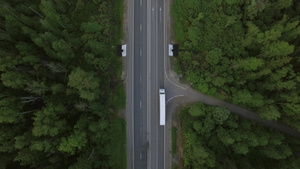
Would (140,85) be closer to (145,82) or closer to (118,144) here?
(145,82)

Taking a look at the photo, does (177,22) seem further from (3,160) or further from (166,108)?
(3,160)

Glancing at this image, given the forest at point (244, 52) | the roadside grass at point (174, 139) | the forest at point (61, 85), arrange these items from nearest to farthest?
the forest at point (61, 85) → the forest at point (244, 52) → the roadside grass at point (174, 139)

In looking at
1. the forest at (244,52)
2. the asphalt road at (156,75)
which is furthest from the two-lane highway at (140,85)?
the forest at (244,52)

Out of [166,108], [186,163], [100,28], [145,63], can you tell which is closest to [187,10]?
[145,63]

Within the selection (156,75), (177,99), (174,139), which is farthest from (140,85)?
(174,139)

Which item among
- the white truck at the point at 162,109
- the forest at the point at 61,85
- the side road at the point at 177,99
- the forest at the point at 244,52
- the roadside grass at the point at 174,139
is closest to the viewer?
the forest at the point at 61,85

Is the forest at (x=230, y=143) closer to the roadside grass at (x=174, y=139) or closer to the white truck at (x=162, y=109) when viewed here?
the roadside grass at (x=174, y=139)
